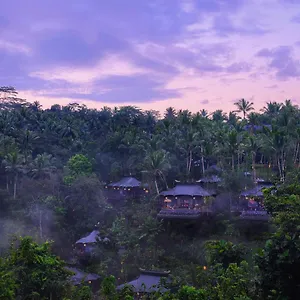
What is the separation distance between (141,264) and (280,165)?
1748cm

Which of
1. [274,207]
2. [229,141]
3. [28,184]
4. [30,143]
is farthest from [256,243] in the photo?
[30,143]

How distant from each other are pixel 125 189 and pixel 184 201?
8420 millimetres

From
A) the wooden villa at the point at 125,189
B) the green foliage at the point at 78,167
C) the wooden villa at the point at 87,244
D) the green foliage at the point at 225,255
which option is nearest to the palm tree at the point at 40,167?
the green foliage at the point at 78,167

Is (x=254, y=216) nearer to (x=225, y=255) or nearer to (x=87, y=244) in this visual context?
(x=87, y=244)

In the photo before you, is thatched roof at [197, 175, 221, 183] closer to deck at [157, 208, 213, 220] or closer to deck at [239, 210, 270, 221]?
deck at [157, 208, 213, 220]

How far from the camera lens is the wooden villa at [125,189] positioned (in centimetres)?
3861

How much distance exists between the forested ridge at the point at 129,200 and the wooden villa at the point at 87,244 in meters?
0.81

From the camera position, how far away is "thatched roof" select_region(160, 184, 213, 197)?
3322cm

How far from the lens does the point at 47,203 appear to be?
33.0 metres

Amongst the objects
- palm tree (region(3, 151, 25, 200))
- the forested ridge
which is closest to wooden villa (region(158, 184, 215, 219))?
the forested ridge

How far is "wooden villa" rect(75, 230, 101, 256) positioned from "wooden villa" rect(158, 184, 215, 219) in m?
5.73

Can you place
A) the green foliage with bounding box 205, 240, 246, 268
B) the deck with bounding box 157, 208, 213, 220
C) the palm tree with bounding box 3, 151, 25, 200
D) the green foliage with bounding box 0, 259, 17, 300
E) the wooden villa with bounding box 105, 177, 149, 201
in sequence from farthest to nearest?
the wooden villa with bounding box 105, 177, 149, 201 < the palm tree with bounding box 3, 151, 25, 200 < the deck with bounding box 157, 208, 213, 220 < the green foliage with bounding box 205, 240, 246, 268 < the green foliage with bounding box 0, 259, 17, 300

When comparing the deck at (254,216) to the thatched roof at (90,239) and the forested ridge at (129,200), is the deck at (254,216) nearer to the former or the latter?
the forested ridge at (129,200)

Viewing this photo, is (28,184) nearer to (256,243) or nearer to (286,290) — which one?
→ (256,243)
